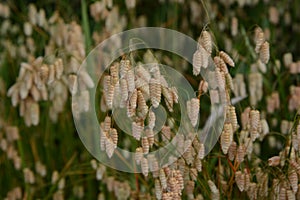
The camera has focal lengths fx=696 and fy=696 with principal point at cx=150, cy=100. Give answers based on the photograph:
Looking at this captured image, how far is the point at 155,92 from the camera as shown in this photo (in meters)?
1.52

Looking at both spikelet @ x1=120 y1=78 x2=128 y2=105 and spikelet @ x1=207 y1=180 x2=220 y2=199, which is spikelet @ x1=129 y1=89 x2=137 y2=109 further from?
spikelet @ x1=207 y1=180 x2=220 y2=199

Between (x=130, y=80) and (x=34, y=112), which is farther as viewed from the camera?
(x=34, y=112)

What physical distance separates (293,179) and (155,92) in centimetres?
39

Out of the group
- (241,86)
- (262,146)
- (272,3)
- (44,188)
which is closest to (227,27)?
(272,3)

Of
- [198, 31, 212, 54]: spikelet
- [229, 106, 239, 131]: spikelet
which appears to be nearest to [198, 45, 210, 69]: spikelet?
[198, 31, 212, 54]: spikelet

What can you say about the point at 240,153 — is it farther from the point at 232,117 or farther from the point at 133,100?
the point at 133,100

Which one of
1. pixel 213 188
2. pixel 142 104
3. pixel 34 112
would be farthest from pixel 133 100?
pixel 34 112

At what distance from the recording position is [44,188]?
2.43 m

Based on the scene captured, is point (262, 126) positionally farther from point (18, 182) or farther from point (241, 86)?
point (18, 182)

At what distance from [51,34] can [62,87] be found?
29cm

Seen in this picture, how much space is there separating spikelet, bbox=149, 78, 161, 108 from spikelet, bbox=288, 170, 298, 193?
0.37 m

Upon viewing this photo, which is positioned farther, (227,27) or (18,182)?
(227,27)

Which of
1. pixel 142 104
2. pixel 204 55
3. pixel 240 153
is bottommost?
pixel 240 153

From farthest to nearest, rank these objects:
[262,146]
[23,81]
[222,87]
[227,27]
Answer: [227,27] < [262,146] < [23,81] < [222,87]
